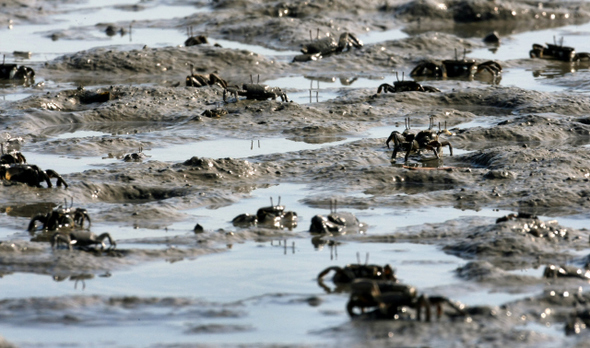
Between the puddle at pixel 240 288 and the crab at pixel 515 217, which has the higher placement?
the crab at pixel 515 217

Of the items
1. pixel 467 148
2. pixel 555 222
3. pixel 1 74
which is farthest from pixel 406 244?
pixel 1 74

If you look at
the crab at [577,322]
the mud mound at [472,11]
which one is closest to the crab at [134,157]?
the crab at [577,322]

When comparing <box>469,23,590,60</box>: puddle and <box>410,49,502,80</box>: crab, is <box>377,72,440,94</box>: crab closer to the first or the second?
<box>410,49,502,80</box>: crab

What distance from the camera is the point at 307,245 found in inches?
Result: 260

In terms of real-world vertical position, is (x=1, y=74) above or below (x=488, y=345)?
above

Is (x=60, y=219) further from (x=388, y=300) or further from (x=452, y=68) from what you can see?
(x=452, y=68)

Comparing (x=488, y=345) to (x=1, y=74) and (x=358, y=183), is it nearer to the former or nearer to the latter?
(x=358, y=183)

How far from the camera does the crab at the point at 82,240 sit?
20.6 feet

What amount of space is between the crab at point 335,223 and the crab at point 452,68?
757 cm

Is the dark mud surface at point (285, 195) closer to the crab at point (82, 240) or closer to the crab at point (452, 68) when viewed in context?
the crab at point (82, 240)

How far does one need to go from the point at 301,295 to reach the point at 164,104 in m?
6.60

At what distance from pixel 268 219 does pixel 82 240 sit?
145 cm

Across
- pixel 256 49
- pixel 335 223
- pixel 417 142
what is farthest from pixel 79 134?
pixel 256 49

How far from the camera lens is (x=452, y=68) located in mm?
14273
